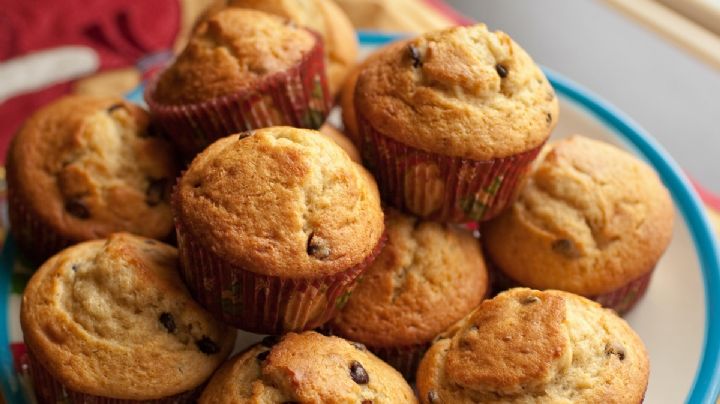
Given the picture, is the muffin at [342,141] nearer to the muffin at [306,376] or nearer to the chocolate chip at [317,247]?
the chocolate chip at [317,247]

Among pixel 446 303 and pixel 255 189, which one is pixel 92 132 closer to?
pixel 255 189

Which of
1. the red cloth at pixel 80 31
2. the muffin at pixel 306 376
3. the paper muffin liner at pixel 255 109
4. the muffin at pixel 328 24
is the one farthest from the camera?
the red cloth at pixel 80 31

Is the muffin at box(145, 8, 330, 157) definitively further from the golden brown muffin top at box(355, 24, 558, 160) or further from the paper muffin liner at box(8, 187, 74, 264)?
the paper muffin liner at box(8, 187, 74, 264)

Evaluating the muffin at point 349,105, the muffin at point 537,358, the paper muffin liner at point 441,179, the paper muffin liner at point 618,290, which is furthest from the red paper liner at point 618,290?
the muffin at point 349,105

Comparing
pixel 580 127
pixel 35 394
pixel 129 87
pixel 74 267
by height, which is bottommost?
pixel 129 87

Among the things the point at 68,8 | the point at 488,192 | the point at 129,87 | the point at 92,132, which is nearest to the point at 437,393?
the point at 488,192

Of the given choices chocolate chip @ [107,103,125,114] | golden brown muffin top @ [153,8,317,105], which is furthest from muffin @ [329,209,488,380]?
chocolate chip @ [107,103,125,114]
